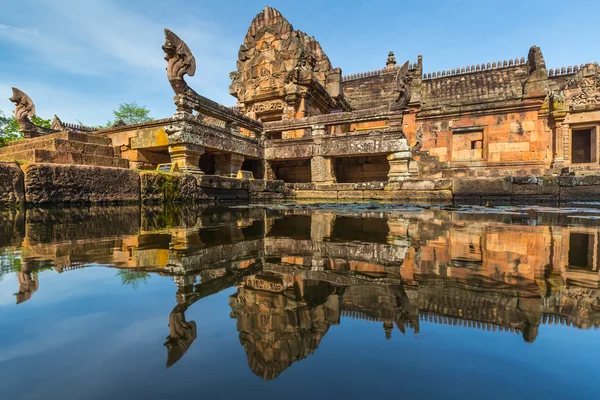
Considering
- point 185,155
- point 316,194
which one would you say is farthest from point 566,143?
point 185,155

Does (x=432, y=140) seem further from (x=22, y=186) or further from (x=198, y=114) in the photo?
(x=22, y=186)

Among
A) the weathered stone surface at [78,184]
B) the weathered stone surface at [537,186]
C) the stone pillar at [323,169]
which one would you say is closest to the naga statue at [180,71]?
the weathered stone surface at [78,184]

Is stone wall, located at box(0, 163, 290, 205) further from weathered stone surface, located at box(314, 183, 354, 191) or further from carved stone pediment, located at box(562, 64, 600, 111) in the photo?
carved stone pediment, located at box(562, 64, 600, 111)

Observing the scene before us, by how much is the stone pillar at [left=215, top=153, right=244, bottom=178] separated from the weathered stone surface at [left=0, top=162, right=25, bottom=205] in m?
4.57

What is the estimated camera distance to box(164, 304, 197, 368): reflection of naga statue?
0.73m

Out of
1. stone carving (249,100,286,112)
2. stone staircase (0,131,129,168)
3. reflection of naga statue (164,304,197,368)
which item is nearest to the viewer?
reflection of naga statue (164,304,197,368)

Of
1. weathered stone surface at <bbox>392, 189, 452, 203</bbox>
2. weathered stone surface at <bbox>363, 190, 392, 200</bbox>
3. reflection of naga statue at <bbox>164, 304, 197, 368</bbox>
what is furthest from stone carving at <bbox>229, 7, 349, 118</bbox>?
reflection of naga statue at <bbox>164, 304, 197, 368</bbox>

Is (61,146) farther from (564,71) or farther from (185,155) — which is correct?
(564,71)

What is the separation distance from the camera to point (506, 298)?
1.08 metres

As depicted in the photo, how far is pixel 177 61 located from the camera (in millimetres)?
6582

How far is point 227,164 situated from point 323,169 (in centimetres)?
259

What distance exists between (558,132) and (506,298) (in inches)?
652

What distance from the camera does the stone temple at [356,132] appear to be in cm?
684

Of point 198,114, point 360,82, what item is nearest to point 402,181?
point 198,114
